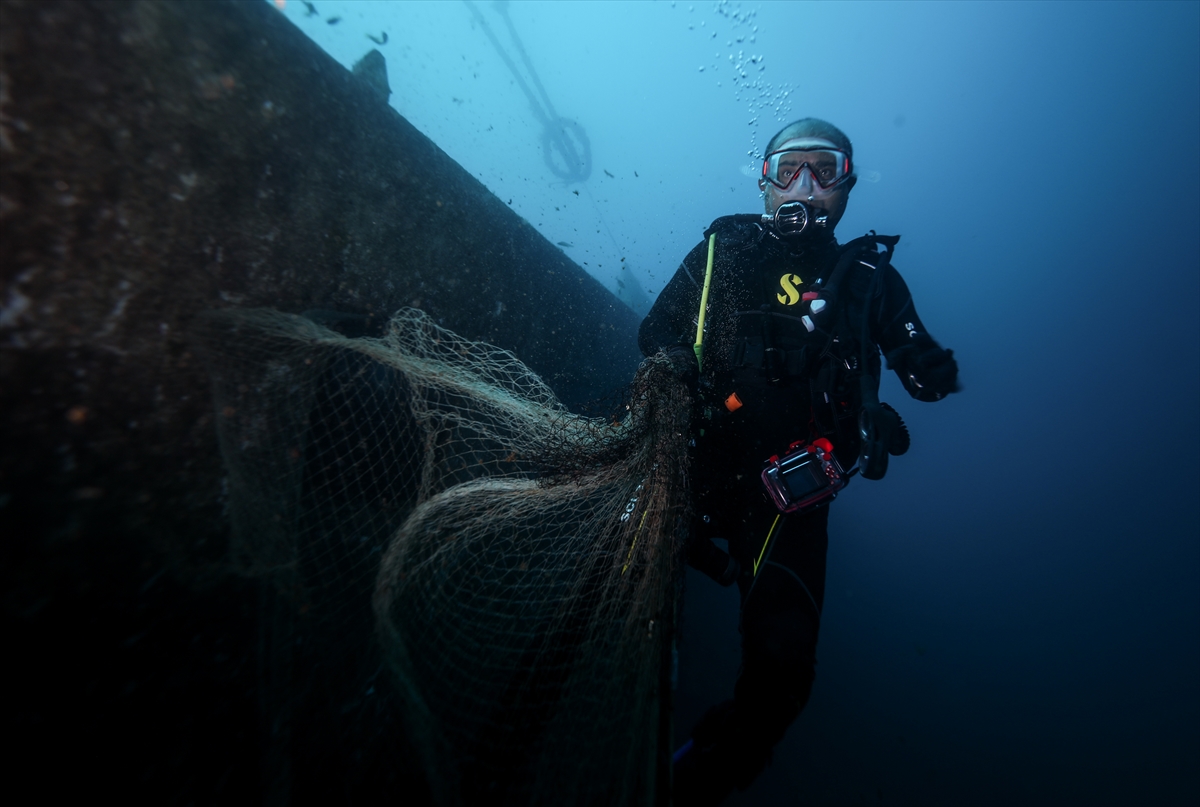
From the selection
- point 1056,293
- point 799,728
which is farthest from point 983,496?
point 799,728

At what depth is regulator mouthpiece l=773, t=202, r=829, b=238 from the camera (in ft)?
9.52

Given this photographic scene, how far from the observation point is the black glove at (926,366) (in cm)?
250

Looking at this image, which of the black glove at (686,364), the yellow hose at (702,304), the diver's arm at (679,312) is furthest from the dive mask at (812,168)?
the black glove at (686,364)

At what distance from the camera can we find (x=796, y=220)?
2904 mm

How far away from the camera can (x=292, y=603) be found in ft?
5.98

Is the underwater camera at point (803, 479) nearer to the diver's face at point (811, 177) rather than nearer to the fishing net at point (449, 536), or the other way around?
the fishing net at point (449, 536)

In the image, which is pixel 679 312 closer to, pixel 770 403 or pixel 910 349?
pixel 770 403

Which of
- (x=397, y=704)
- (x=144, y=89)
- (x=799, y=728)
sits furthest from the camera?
(x=799, y=728)

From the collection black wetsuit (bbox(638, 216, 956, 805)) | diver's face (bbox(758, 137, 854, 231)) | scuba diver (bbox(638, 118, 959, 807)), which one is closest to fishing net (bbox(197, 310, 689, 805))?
scuba diver (bbox(638, 118, 959, 807))

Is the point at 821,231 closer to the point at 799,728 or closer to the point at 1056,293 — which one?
the point at 799,728

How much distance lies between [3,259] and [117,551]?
3.15 feet

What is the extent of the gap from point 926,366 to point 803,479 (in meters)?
1.11

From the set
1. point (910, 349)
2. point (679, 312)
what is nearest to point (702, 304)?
point (679, 312)

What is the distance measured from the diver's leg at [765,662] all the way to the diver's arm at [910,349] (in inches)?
41.9
